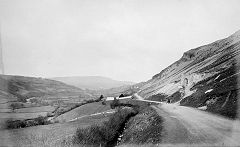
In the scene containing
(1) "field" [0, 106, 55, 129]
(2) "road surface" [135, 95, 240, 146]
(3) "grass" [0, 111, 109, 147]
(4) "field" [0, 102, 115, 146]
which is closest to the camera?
(2) "road surface" [135, 95, 240, 146]

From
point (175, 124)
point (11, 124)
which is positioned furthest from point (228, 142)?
point (11, 124)

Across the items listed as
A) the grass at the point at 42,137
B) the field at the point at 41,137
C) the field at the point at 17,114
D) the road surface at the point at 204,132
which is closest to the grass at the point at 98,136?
the grass at the point at 42,137

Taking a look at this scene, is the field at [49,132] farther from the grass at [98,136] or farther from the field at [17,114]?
the field at [17,114]

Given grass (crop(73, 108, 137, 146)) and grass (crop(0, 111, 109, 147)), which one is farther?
grass (crop(0, 111, 109, 147))

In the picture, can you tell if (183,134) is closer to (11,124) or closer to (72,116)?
(11,124)

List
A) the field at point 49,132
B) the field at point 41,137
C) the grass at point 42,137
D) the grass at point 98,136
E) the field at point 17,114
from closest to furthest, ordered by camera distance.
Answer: the grass at point 98,136 < the grass at point 42,137 < the field at point 41,137 < the field at point 49,132 < the field at point 17,114

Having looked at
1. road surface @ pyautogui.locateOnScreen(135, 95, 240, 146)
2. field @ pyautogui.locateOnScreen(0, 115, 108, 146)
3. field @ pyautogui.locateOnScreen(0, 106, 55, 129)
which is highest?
road surface @ pyautogui.locateOnScreen(135, 95, 240, 146)

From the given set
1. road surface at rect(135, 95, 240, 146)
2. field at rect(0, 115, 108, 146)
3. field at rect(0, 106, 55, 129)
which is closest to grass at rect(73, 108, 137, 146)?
field at rect(0, 115, 108, 146)

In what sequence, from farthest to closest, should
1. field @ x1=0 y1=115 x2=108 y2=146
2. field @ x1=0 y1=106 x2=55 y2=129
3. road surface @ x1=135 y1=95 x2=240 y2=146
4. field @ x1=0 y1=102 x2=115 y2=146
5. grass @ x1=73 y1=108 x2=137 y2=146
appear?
field @ x1=0 y1=106 x2=55 y2=129, field @ x1=0 y1=102 x2=115 y2=146, field @ x1=0 y1=115 x2=108 y2=146, grass @ x1=73 y1=108 x2=137 y2=146, road surface @ x1=135 y1=95 x2=240 y2=146

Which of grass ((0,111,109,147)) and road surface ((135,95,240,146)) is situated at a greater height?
road surface ((135,95,240,146))

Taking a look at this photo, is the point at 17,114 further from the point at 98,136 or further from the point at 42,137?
the point at 98,136

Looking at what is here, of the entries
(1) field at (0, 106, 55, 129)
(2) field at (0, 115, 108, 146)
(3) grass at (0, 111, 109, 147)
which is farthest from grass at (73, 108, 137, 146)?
(1) field at (0, 106, 55, 129)

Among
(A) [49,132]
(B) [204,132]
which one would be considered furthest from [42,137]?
(B) [204,132]

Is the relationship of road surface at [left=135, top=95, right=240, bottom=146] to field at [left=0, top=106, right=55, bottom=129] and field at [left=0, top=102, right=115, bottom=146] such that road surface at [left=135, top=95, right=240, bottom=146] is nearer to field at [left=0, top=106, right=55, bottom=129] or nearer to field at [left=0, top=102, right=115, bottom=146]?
field at [left=0, top=102, right=115, bottom=146]
